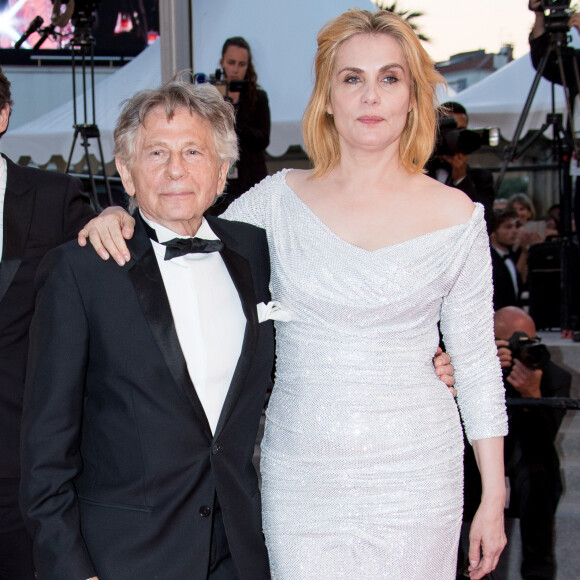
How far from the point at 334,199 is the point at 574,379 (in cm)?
313

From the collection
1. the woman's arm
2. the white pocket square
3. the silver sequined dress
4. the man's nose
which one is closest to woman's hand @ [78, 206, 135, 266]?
the man's nose

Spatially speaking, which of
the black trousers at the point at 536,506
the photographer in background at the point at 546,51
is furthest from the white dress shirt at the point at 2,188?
the photographer in background at the point at 546,51

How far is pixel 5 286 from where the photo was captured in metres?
2.09

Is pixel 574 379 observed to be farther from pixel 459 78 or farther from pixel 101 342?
pixel 101 342

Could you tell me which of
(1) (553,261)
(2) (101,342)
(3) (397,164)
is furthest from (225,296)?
(1) (553,261)

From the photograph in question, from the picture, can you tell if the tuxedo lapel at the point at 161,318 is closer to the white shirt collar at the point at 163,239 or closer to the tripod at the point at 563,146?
the white shirt collar at the point at 163,239

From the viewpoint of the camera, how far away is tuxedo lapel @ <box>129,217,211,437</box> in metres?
1.64

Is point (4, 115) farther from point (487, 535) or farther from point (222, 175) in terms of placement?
point (487, 535)

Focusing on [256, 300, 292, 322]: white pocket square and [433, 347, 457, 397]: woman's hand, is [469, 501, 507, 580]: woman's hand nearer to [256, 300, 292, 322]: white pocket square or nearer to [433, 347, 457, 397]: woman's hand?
[433, 347, 457, 397]: woman's hand

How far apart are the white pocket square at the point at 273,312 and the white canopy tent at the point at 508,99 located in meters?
4.10

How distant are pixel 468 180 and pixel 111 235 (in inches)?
94.6

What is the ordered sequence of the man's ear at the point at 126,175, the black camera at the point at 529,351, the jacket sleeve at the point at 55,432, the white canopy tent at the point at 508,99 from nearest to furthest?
the jacket sleeve at the point at 55,432
the man's ear at the point at 126,175
the black camera at the point at 529,351
the white canopy tent at the point at 508,99

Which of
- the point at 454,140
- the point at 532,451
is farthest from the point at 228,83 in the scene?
the point at 532,451

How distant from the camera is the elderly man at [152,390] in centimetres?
160
